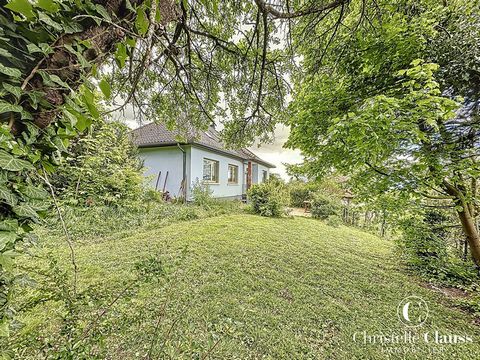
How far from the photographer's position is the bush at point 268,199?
28.4 ft

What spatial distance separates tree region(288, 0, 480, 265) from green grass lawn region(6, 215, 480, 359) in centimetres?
166

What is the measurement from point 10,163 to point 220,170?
11.0m

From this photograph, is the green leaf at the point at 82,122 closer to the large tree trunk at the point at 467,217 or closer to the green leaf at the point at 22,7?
the green leaf at the point at 22,7

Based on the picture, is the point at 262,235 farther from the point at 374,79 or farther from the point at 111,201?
the point at 111,201

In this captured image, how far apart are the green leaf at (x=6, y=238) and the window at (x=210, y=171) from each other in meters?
9.87

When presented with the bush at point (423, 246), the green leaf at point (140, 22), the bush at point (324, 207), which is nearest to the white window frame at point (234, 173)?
the bush at point (324, 207)

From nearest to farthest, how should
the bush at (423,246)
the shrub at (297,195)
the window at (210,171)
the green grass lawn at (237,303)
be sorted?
1. the green grass lawn at (237,303)
2. the bush at (423,246)
3. the window at (210,171)
4. the shrub at (297,195)

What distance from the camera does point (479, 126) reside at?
2799 mm

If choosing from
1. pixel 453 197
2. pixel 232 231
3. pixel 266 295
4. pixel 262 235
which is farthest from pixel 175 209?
pixel 453 197

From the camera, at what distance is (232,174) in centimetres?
1325

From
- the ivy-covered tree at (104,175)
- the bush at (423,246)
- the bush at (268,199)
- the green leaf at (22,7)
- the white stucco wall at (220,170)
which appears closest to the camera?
the green leaf at (22,7)

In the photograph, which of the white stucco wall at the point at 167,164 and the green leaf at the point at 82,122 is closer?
the green leaf at the point at 82,122

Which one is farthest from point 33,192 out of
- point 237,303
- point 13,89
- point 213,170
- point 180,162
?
point 213,170
